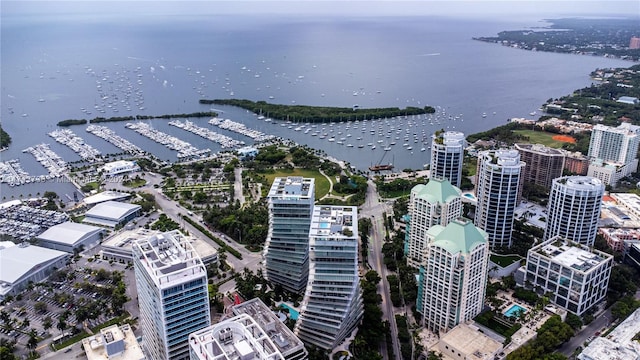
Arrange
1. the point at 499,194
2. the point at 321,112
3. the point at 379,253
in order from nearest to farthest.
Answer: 1. the point at 499,194
2. the point at 379,253
3. the point at 321,112

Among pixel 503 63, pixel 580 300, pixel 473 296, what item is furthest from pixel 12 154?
pixel 503 63

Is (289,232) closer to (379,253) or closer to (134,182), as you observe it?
(379,253)

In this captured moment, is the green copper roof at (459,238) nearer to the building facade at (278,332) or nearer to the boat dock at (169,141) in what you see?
the building facade at (278,332)

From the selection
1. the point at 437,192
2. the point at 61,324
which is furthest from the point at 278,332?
the point at 437,192

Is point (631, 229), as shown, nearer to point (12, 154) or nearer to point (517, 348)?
point (517, 348)

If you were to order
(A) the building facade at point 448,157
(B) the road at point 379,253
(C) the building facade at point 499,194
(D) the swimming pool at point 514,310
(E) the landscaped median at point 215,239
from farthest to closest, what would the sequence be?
(A) the building facade at point 448,157
(E) the landscaped median at point 215,239
(C) the building facade at point 499,194
(D) the swimming pool at point 514,310
(B) the road at point 379,253

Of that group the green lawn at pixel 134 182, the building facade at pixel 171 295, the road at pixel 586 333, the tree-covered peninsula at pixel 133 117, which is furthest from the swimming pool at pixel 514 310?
the tree-covered peninsula at pixel 133 117
